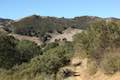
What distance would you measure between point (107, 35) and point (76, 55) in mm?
1831

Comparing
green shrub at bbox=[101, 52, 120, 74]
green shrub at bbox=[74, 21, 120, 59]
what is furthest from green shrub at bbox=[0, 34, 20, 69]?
green shrub at bbox=[101, 52, 120, 74]

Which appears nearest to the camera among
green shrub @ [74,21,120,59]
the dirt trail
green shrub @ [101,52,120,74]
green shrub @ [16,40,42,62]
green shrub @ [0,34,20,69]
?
the dirt trail

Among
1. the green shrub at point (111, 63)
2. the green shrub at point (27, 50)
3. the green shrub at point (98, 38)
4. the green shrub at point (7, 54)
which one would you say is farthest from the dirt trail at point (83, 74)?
the green shrub at point (27, 50)

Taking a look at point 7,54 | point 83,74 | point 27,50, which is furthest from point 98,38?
point 27,50

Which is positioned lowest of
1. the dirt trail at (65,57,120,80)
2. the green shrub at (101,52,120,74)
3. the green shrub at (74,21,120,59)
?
the dirt trail at (65,57,120,80)

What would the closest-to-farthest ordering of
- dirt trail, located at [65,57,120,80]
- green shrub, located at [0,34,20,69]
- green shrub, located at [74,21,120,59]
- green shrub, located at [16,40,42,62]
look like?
dirt trail, located at [65,57,120,80] → green shrub, located at [74,21,120,59] → green shrub, located at [0,34,20,69] → green shrub, located at [16,40,42,62]

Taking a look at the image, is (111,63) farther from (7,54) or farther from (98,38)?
(7,54)

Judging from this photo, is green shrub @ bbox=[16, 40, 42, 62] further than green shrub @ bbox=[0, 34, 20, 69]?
Yes

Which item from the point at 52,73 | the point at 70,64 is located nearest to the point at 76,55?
the point at 70,64

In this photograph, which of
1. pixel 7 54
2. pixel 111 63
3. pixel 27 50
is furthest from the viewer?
pixel 27 50

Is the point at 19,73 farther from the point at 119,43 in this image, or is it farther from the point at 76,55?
the point at 119,43

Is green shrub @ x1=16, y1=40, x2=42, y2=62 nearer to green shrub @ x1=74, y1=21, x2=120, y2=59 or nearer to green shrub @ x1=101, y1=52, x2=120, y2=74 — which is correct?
green shrub @ x1=74, y1=21, x2=120, y2=59

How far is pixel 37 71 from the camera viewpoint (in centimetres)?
1656

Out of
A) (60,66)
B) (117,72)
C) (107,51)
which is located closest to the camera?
(117,72)
